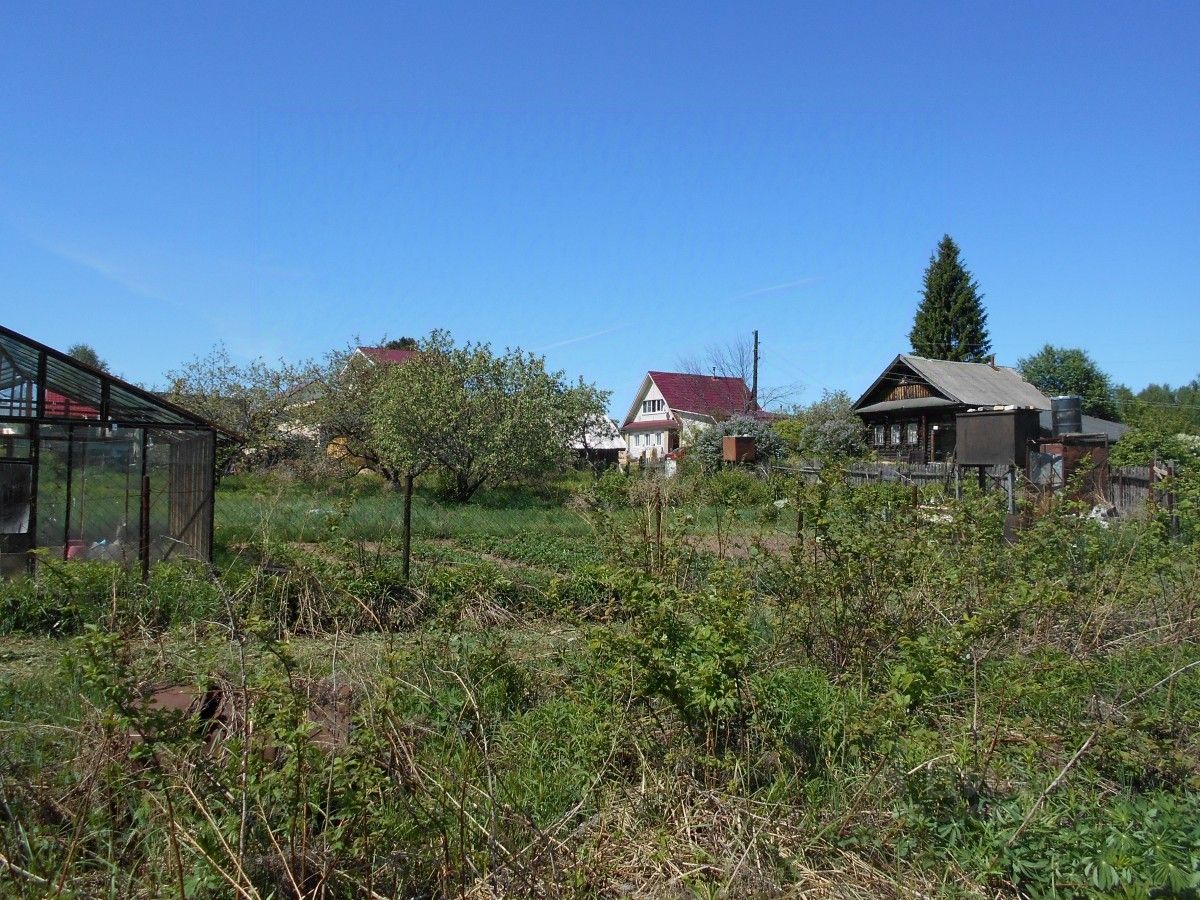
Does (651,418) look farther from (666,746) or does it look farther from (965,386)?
(666,746)

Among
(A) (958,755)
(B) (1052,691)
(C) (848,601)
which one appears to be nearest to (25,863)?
(A) (958,755)

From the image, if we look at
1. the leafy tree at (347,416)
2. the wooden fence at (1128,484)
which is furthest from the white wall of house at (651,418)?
the wooden fence at (1128,484)

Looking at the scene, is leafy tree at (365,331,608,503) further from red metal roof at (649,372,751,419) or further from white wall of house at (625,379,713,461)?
red metal roof at (649,372,751,419)

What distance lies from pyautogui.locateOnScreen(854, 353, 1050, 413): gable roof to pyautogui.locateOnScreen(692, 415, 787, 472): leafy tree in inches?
447

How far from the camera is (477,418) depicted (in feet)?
84.7

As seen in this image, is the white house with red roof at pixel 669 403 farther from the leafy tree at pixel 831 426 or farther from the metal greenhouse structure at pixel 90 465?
the metal greenhouse structure at pixel 90 465

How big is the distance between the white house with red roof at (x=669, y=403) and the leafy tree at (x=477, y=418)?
31.7m

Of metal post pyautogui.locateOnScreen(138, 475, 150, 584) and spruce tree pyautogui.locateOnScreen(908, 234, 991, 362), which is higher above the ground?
spruce tree pyautogui.locateOnScreen(908, 234, 991, 362)

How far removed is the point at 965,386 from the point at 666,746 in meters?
42.8

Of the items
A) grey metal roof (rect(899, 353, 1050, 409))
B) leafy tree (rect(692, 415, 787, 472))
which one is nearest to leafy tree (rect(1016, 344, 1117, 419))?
grey metal roof (rect(899, 353, 1050, 409))

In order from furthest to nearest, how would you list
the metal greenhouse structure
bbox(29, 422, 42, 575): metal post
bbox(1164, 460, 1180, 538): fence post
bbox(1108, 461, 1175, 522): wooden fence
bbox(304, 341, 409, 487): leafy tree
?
bbox(304, 341, 409, 487): leafy tree
bbox(1108, 461, 1175, 522): wooden fence
the metal greenhouse structure
bbox(29, 422, 42, 575): metal post
bbox(1164, 460, 1180, 538): fence post

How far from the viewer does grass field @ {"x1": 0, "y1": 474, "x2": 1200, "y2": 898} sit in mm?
3469

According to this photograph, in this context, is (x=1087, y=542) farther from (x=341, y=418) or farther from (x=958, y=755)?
(x=341, y=418)

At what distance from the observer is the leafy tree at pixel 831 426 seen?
37438 millimetres
